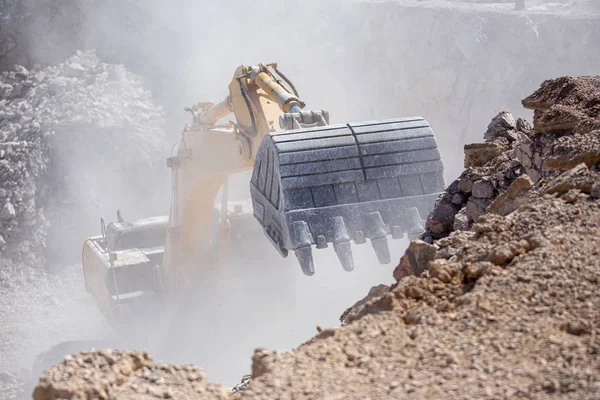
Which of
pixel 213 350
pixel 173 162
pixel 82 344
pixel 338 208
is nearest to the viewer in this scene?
pixel 338 208

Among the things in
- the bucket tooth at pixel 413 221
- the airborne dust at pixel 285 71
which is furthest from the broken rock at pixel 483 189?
the airborne dust at pixel 285 71

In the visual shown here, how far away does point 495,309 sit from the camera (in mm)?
2832

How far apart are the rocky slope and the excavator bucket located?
1.48 m

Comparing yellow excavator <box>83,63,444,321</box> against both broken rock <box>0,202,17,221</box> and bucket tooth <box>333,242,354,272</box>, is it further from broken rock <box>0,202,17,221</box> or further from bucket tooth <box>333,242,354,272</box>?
broken rock <box>0,202,17,221</box>

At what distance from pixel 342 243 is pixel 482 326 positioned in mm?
2503

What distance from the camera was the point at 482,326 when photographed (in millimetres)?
2762

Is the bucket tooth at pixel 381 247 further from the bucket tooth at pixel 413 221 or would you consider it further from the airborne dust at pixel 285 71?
the airborne dust at pixel 285 71

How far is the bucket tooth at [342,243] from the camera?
17.0 feet

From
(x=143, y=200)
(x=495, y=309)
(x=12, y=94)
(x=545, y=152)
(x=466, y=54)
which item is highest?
(x=12, y=94)

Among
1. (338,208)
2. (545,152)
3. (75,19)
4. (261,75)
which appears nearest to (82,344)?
(261,75)

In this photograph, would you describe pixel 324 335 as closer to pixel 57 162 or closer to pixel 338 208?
pixel 338 208

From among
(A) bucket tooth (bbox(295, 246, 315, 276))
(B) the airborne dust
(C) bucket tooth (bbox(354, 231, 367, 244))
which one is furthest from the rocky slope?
(B) the airborne dust

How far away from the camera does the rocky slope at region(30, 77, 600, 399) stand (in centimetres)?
244

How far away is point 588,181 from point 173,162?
20.9 ft
